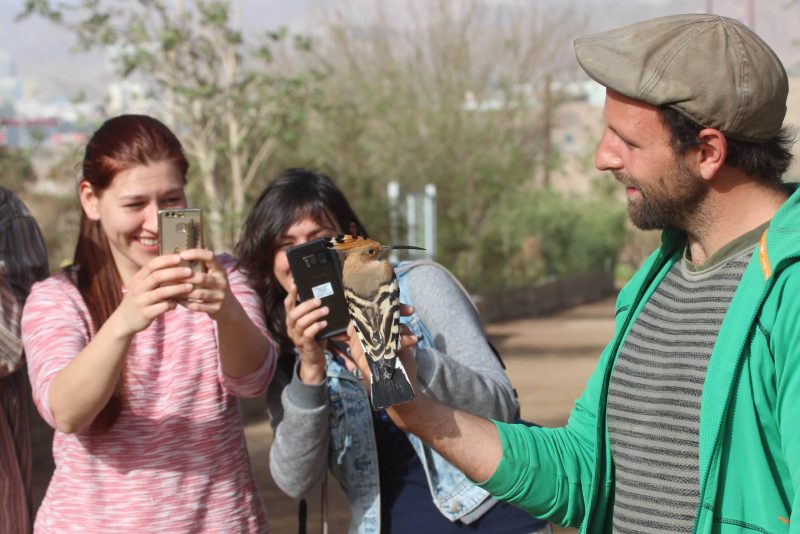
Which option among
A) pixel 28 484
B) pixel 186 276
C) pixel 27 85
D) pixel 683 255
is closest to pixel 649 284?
pixel 683 255

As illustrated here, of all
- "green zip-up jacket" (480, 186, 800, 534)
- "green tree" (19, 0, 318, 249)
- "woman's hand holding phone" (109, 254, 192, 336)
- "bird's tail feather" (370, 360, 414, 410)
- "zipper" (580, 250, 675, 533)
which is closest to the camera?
"green zip-up jacket" (480, 186, 800, 534)

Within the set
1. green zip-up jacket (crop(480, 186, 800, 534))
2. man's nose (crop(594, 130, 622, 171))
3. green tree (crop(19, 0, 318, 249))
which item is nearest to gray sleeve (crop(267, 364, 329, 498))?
man's nose (crop(594, 130, 622, 171))

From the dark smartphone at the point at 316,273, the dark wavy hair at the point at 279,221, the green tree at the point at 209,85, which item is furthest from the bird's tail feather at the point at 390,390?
the green tree at the point at 209,85

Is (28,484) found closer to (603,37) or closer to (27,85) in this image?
(603,37)

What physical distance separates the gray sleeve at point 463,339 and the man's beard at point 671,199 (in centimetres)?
82

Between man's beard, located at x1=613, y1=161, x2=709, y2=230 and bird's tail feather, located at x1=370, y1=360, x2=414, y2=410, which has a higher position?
man's beard, located at x1=613, y1=161, x2=709, y2=230

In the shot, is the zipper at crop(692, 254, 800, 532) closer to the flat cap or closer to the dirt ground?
the flat cap

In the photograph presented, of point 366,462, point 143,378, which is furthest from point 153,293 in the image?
point 366,462

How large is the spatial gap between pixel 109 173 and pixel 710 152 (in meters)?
1.54

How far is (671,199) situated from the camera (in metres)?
2.09

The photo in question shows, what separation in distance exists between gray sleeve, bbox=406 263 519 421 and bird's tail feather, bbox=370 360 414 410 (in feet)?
2.22

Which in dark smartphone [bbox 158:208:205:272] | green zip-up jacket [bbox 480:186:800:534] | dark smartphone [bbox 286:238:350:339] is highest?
dark smartphone [bbox 158:208:205:272]

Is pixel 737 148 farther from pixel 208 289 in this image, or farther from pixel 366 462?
pixel 366 462

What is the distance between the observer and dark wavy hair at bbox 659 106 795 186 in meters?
2.03
